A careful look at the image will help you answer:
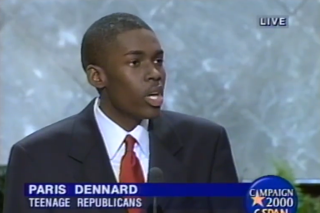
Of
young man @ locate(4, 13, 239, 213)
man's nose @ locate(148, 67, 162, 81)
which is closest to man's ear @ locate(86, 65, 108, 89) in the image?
young man @ locate(4, 13, 239, 213)

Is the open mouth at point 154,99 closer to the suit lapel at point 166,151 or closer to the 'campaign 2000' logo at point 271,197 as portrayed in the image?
the suit lapel at point 166,151

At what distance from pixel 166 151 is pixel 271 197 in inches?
10.8

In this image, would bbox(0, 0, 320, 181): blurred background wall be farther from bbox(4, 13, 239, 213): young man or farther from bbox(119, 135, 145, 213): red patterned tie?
bbox(119, 135, 145, 213): red patterned tie

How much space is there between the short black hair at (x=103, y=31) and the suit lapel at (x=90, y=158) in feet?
0.54

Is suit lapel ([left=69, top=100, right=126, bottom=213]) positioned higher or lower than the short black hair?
lower

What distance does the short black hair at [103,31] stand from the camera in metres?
1.71

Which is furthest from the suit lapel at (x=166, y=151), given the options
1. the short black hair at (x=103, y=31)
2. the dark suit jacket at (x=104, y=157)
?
the short black hair at (x=103, y=31)

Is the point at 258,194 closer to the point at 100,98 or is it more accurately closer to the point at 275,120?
the point at 275,120

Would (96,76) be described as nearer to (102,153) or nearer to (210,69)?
(102,153)

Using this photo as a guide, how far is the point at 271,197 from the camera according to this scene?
177 centimetres

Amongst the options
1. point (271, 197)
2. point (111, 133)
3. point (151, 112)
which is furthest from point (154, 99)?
point (271, 197)

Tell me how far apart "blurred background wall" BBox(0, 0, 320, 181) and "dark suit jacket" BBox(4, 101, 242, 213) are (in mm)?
38

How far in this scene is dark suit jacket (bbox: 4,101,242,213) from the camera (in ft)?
5.66

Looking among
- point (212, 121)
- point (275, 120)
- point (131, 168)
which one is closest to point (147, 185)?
point (131, 168)
